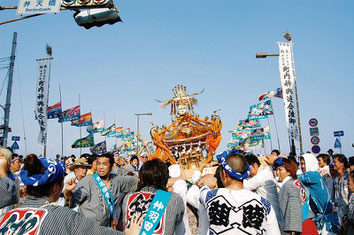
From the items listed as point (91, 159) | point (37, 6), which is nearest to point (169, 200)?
point (91, 159)

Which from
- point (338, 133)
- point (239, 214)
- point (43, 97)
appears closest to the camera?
point (239, 214)

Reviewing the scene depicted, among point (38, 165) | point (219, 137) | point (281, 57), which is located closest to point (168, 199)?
point (38, 165)

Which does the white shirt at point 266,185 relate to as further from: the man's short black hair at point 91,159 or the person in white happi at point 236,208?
the man's short black hair at point 91,159

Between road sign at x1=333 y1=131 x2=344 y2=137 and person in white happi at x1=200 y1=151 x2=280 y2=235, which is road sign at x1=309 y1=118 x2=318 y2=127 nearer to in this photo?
road sign at x1=333 y1=131 x2=344 y2=137

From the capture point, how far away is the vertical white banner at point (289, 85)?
41.6ft

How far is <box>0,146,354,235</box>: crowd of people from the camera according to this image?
2.08 metres

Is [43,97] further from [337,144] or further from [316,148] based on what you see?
[337,144]

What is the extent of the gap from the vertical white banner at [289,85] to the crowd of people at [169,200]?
23.0ft

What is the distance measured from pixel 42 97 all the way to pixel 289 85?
12.8m

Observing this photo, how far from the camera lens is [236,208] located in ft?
9.27

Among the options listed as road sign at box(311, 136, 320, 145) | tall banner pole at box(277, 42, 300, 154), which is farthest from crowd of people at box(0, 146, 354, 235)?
tall banner pole at box(277, 42, 300, 154)

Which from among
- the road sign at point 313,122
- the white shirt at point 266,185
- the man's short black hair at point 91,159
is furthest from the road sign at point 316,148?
the man's short black hair at point 91,159

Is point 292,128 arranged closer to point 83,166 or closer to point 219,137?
point 219,137

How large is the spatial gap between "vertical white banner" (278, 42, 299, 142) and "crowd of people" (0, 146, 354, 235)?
6998 millimetres
